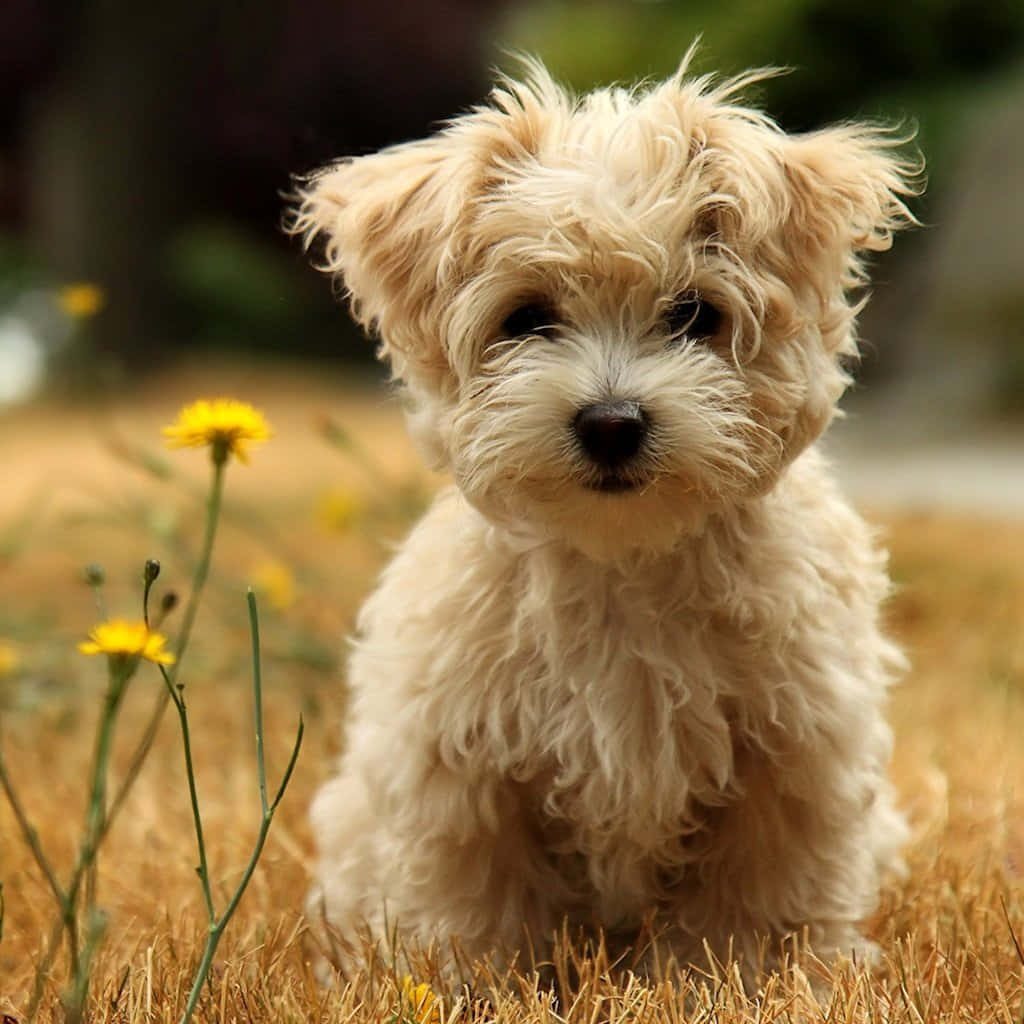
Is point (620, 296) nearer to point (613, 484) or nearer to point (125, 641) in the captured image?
point (613, 484)

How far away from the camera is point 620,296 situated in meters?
2.44

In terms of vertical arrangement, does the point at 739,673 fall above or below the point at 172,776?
above

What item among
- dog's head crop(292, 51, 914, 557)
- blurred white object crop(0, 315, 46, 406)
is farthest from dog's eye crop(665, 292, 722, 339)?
blurred white object crop(0, 315, 46, 406)

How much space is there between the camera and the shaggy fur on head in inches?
94.7

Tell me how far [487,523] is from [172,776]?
1.70 metres

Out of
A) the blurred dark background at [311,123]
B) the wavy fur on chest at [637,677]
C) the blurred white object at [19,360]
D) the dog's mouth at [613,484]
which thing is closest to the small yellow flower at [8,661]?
the wavy fur on chest at [637,677]

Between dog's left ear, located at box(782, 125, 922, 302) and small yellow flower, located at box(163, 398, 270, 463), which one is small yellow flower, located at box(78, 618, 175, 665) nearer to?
small yellow flower, located at box(163, 398, 270, 463)

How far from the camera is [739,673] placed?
2535 mm

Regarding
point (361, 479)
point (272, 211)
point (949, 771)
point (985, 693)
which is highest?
point (949, 771)

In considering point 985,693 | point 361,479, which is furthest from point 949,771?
point 361,479

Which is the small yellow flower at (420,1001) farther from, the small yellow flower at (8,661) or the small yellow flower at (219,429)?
the small yellow flower at (8,661)

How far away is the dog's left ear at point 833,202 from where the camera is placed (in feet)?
8.27

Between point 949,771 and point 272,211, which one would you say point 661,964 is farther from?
point 272,211

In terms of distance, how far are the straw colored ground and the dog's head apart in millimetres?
781
